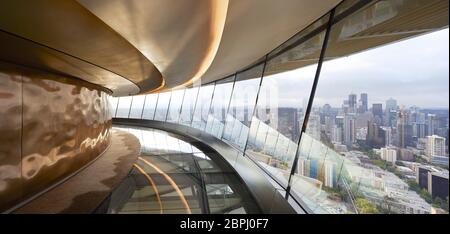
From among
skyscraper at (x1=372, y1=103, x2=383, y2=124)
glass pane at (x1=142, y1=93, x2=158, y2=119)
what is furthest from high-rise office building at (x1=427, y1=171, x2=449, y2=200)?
glass pane at (x1=142, y1=93, x2=158, y2=119)

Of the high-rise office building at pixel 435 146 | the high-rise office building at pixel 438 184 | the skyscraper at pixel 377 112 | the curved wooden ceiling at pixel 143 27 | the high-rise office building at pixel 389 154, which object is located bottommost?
the high-rise office building at pixel 438 184

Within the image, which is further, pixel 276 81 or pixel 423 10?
pixel 276 81

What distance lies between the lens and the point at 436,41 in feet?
8.20

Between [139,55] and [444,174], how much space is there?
534cm

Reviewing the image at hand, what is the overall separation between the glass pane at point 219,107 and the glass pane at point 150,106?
8.75 metres

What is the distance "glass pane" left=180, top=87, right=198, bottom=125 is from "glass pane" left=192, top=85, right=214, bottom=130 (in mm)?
581

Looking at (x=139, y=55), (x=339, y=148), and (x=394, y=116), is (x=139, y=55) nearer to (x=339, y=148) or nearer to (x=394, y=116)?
(x=339, y=148)

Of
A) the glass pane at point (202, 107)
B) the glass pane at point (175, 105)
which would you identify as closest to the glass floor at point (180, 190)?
the glass pane at point (202, 107)

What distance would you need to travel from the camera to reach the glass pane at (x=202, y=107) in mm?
15258

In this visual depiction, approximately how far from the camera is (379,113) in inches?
118

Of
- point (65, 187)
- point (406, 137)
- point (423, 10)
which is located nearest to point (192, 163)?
point (65, 187)

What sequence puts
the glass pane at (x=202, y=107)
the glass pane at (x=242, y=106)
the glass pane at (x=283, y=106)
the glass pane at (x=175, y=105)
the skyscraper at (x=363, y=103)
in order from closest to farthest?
the skyscraper at (x=363, y=103), the glass pane at (x=283, y=106), the glass pane at (x=242, y=106), the glass pane at (x=202, y=107), the glass pane at (x=175, y=105)

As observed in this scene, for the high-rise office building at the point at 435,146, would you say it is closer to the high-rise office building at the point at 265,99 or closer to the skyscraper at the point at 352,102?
the high-rise office building at the point at 265,99

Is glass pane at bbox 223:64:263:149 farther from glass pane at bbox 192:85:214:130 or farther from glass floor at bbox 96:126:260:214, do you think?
glass pane at bbox 192:85:214:130
